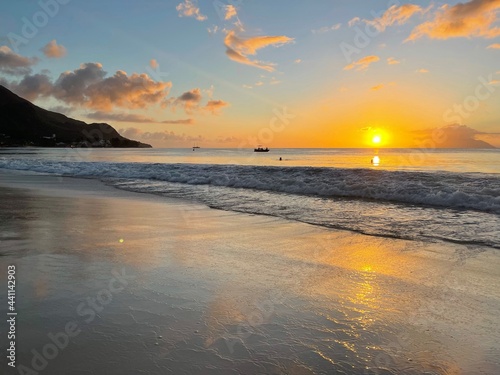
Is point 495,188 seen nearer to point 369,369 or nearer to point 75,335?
point 369,369

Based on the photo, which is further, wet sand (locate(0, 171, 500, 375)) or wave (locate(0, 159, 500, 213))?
wave (locate(0, 159, 500, 213))

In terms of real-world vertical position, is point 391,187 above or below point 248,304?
above

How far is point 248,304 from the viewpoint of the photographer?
422 centimetres

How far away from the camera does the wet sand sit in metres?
3.05

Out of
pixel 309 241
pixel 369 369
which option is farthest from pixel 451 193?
pixel 369 369

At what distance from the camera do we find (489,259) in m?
6.51

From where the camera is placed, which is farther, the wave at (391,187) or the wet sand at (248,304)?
the wave at (391,187)

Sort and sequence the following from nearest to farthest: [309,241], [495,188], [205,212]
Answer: [309,241] → [205,212] → [495,188]

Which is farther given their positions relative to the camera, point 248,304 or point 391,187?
point 391,187

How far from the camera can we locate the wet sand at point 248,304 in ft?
10.0

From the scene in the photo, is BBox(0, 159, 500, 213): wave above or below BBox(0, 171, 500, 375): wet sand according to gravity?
above

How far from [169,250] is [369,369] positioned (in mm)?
4557

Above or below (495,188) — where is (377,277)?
below

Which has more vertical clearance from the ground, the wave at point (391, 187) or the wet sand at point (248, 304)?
the wave at point (391, 187)
